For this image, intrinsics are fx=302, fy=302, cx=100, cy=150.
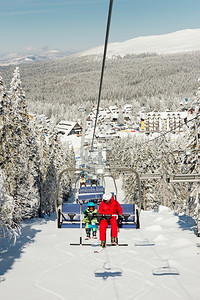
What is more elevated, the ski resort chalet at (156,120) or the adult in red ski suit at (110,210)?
the ski resort chalet at (156,120)

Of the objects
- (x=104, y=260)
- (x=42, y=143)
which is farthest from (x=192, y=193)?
Answer: (x=42, y=143)

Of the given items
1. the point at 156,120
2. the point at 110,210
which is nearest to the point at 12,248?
the point at 110,210

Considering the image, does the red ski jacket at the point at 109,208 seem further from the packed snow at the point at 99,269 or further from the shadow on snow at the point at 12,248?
the shadow on snow at the point at 12,248

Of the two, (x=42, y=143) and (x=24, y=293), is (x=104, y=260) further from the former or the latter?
(x=42, y=143)

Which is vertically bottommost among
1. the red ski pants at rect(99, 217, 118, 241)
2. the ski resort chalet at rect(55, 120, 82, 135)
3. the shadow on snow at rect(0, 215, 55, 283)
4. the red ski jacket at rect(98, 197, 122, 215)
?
the shadow on snow at rect(0, 215, 55, 283)

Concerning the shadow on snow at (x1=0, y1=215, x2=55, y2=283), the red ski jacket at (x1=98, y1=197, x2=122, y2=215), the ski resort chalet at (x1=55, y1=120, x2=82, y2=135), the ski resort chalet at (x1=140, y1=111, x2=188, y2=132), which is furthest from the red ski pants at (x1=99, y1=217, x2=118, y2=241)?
the ski resort chalet at (x1=140, y1=111, x2=188, y2=132)

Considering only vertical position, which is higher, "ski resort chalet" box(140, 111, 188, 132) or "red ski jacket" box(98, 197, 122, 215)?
"ski resort chalet" box(140, 111, 188, 132)

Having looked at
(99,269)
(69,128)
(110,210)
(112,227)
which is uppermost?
(69,128)

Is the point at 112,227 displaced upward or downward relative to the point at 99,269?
upward

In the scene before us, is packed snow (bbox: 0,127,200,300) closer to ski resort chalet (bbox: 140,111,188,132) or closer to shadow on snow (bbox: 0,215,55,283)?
shadow on snow (bbox: 0,215,55,283)

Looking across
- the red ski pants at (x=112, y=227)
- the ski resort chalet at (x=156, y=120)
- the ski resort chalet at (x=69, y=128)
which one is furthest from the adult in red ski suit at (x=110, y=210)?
the ski resort chalet at (x=156, y=120)

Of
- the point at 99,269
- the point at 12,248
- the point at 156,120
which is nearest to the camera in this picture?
the point at 99,269

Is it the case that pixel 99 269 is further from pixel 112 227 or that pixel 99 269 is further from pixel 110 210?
pixel 110 210

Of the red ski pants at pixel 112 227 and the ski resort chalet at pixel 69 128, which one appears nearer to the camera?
the red ski pants at pixel 112 227
